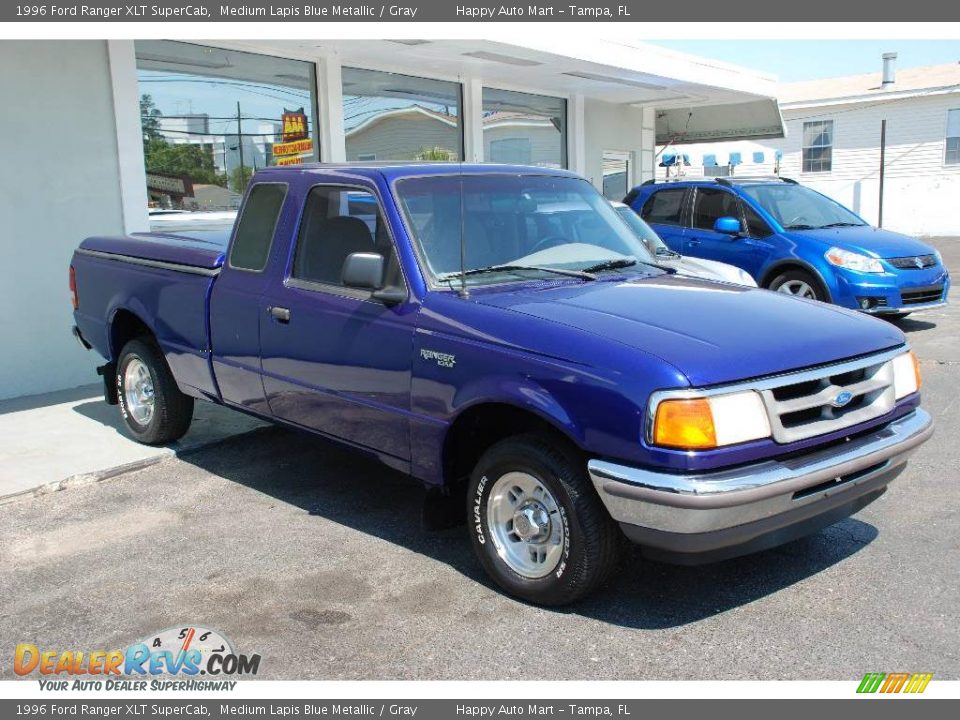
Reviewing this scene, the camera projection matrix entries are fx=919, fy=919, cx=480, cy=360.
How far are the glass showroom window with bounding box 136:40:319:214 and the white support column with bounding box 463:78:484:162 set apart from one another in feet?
10.6

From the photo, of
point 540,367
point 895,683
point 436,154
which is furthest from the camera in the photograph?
point 436,154

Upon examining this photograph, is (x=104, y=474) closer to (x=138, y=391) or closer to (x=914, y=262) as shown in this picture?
(x=138, y=391)

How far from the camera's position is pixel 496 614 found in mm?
3971

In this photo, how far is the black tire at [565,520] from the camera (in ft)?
12.2

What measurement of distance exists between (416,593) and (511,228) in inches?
76.3

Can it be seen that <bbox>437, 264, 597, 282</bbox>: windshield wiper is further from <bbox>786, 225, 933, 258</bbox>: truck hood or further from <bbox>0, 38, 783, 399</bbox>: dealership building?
<bbox>786, 225, 933, 258</bbox>: truck hood

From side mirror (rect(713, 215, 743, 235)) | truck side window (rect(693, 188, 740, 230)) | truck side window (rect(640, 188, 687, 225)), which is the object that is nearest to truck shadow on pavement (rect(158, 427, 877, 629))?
side mirror (rect(713, 215, 743, 235))

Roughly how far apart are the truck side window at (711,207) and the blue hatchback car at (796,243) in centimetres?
1

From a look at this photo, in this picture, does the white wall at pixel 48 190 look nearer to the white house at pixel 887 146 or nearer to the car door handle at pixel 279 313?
the car door handle at pixel 279 313

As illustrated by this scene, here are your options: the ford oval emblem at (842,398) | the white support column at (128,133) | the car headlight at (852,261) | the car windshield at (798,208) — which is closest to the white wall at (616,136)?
the car windshield at (798,208)

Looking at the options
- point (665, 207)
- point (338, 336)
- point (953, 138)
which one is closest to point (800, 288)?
point (665, 207)

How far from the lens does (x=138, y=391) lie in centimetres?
669

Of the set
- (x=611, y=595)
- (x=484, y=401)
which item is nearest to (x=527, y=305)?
(x=484, y=401)
